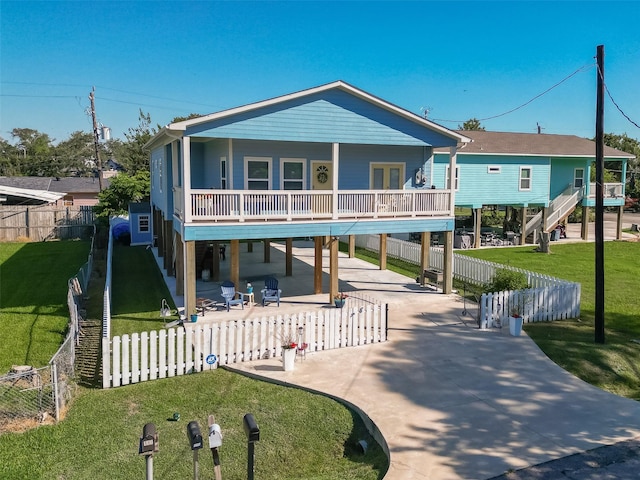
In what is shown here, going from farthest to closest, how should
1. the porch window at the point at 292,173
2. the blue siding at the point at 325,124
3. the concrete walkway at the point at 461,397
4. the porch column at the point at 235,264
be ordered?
the porch window at the point at 292,173 → the porch column at the point at 235,264 → the blue siding at the point at 325,124 → the concrete walkway at the point at 461,397

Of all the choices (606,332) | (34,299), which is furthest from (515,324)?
(34,299)

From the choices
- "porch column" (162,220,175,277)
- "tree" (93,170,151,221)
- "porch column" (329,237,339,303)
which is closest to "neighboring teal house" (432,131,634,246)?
"porch column" (329,237,339,303)

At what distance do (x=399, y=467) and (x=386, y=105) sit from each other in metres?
12.2

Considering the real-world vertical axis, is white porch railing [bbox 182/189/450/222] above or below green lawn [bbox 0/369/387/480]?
above

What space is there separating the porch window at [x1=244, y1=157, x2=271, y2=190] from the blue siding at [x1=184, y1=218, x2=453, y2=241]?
2620mm

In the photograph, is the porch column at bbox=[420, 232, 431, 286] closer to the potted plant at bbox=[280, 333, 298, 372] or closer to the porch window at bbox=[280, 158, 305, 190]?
the porch window at bbox=[280, 158, 305, 190]

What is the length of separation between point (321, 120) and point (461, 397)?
967 cm

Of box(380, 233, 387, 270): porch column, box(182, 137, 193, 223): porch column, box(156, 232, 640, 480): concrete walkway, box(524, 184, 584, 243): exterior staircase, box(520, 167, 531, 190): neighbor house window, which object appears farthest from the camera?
box(524, 184, 584, 243): exterior staircase

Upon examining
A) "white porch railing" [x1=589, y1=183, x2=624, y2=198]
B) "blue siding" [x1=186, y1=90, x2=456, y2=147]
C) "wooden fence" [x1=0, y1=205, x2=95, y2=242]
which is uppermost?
"blue siding" [x1=186, y1=90, x2=456, y2=147]

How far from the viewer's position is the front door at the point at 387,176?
777 inches

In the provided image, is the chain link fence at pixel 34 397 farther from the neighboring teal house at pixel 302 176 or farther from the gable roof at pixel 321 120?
the gable roof at pixel 321 120

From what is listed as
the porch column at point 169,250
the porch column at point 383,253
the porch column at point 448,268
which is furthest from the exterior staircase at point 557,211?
the porch column at point 169,250

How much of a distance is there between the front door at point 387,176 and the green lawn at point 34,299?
1166 centimetres

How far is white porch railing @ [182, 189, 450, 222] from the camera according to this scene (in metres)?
14.6
